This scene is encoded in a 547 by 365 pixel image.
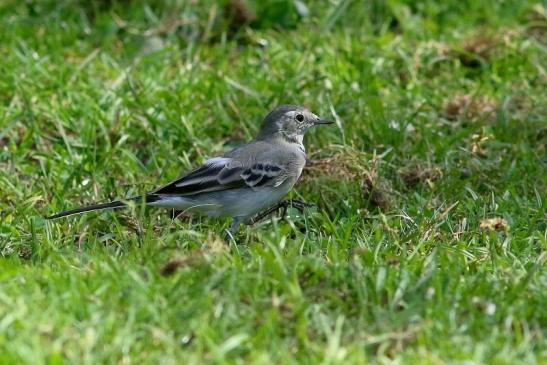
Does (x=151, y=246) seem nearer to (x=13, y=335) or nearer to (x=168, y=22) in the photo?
(x=13, y=335)

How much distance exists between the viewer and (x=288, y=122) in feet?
27.0

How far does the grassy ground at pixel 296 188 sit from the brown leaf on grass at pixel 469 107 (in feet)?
0.06

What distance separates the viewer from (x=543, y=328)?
17.0 feet

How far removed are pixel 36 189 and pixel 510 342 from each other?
4301 mm

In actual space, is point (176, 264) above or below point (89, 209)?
above

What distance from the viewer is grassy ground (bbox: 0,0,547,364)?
496 cm

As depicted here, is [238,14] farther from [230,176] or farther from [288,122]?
[230,176]

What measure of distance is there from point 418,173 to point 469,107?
1.39 meters

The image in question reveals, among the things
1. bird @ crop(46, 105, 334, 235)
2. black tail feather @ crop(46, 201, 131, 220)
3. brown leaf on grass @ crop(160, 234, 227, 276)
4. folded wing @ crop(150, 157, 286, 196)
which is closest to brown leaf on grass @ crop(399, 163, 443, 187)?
bird @ crop(46, 105, 334, 235)

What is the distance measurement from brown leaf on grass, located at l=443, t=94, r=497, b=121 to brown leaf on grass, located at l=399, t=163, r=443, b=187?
1.16m

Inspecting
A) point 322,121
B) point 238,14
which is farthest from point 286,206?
point 238,14

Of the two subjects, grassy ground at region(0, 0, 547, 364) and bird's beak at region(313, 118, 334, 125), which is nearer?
grassy ground at region(0, 0, 547, 364)

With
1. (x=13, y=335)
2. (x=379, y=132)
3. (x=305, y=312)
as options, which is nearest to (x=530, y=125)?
(x=379, y=132)

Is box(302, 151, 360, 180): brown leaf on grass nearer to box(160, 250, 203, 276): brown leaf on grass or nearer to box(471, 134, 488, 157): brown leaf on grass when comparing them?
box(471, 134, 488, 157): brown leaf on grass
